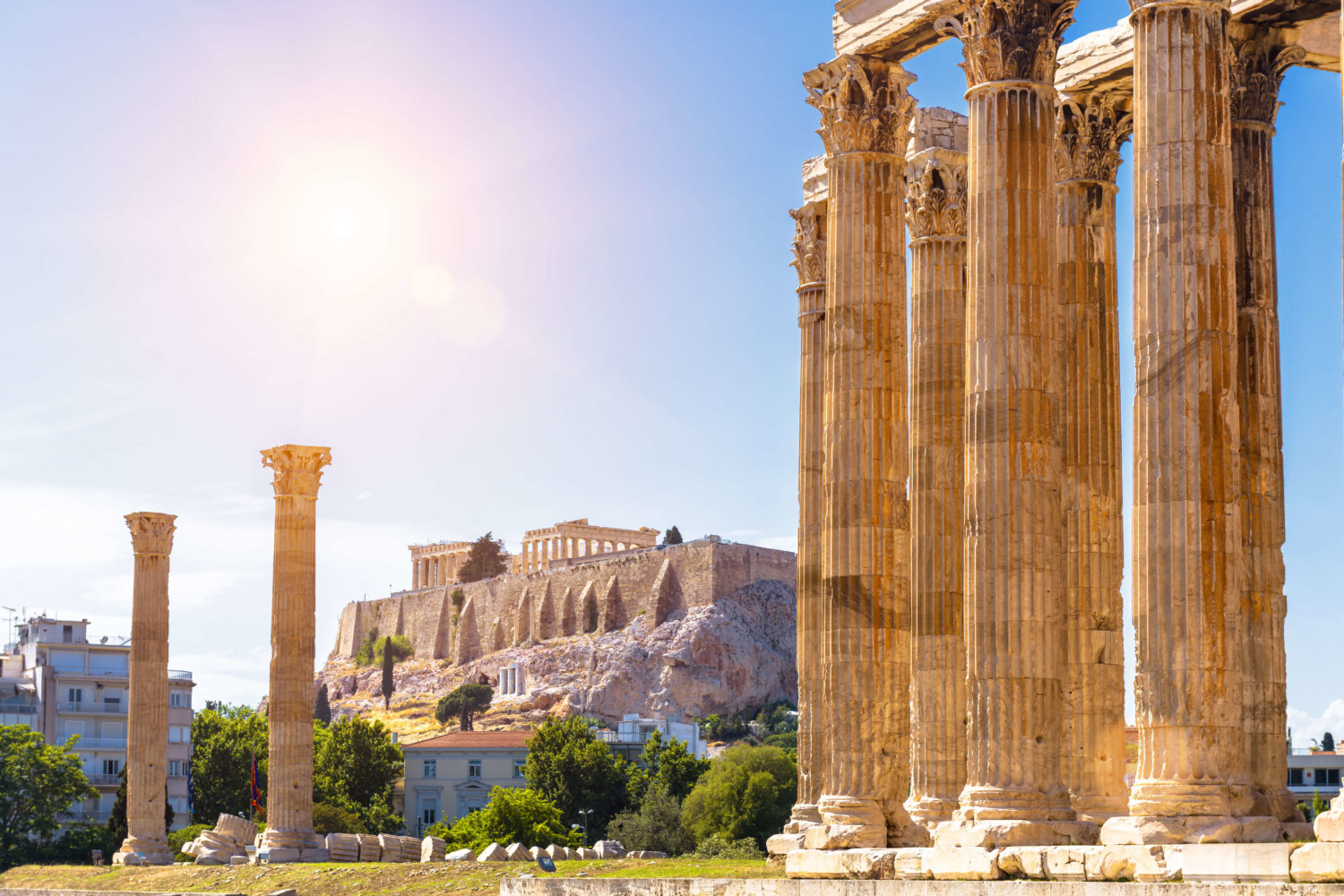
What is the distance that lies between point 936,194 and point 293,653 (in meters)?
28.9

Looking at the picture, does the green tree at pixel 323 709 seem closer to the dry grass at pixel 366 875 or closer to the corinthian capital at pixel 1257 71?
the dry grass at pixel 366 875

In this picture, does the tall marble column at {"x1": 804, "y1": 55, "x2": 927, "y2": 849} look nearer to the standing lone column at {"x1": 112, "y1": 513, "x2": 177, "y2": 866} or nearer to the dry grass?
the dry grass

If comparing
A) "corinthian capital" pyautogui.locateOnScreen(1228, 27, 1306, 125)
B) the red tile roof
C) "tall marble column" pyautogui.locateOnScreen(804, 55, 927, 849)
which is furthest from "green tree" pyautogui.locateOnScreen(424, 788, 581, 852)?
"corinthian capital" pyautogui.locateOnScreen(1228, 27, 1306, 125)

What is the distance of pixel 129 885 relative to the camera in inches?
2030

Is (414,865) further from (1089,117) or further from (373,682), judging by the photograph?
(373,682)

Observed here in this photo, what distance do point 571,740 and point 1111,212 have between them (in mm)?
80398

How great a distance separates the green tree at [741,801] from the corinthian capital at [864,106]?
59.0 m

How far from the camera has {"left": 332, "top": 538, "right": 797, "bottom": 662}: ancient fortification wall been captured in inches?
6560

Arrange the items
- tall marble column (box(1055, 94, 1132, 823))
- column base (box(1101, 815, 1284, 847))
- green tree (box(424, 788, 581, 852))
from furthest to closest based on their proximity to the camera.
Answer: green tree (box(424, 788, 581, 852))
tall marble column (box(1055, 94, 1132, 823))
column base (box(1101, 815, 1284, 847))

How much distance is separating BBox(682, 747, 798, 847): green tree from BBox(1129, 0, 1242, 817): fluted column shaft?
64328mm

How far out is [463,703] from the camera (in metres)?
170

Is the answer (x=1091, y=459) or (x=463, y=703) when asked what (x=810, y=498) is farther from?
(x=463, y=703)

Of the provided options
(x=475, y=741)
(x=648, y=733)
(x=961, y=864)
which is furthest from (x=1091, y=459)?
(x=648, y=733)

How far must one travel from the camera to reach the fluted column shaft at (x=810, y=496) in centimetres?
2956
